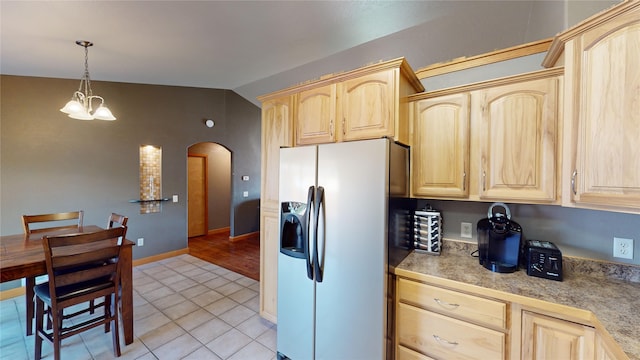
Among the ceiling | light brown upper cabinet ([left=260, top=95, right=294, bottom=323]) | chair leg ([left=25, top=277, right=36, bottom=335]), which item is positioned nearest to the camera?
the ceiling

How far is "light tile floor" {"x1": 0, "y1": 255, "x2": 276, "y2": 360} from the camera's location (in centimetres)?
204

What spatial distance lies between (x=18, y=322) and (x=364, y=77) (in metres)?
3.89

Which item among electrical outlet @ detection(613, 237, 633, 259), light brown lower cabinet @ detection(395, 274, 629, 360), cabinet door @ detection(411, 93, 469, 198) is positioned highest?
cabinet door @ detection(411, 93, 469, 198)

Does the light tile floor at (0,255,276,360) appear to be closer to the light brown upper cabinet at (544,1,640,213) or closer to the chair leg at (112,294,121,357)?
the chair leg at (112,294,121,357)

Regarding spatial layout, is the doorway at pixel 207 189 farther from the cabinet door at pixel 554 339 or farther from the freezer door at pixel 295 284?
the cabinet door at pixel 554 339

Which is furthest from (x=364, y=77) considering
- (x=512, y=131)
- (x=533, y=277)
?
(x=533, y=277)

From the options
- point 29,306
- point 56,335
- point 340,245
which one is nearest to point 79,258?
point 56,335

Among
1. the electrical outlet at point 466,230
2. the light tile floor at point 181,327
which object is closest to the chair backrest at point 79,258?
the light tile floor at point 181,327

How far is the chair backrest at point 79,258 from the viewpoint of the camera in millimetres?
1678

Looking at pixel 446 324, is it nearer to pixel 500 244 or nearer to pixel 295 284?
pixel 500 244

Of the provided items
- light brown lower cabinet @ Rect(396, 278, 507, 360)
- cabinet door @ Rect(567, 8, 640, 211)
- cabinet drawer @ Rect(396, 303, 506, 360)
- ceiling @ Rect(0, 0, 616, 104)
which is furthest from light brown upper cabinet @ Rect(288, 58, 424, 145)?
cabinet drawer @ Rect(396, 303, 506, 360)

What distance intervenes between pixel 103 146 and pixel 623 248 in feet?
18.0

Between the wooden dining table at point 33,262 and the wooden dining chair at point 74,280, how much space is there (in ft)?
0.25

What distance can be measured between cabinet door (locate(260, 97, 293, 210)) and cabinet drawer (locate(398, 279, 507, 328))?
1.26 m
